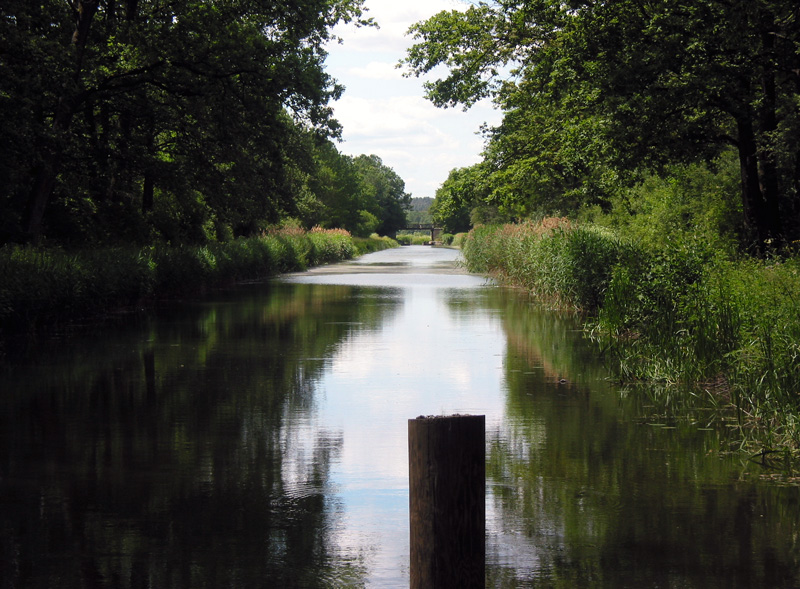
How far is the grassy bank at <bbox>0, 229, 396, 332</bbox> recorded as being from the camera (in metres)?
17.3

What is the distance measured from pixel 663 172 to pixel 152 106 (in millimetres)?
14770

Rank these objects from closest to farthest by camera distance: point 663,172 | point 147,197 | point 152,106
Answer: point 663,172
point 152,106
point 147,197

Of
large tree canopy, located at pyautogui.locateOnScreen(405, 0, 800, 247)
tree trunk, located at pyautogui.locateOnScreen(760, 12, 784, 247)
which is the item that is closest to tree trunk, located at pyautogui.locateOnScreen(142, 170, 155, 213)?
large tree canopy, located at pyautogui.locateOnScreen(405, 0, 800, 247)

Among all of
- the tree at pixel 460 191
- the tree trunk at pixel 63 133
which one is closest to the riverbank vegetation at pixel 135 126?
the tree trunk at pixel 63 133

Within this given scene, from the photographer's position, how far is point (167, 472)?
768 cm

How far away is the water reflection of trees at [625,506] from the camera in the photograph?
531 centimetres

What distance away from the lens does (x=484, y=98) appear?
33688mm

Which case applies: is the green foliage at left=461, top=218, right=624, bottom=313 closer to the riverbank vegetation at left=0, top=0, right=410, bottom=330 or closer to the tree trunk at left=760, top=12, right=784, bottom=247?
the tree trunk at left=760, top=12, right=784, bottom=247

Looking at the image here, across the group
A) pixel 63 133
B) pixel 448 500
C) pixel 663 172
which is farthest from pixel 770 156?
pixel 448 500

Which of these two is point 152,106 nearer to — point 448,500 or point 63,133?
point 63,133

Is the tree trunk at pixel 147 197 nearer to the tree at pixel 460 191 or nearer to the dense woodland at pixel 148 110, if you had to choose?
the dense woodland at pixel 148 110

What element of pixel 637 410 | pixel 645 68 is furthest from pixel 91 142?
pixel 637 410

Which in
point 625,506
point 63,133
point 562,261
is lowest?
point 625,506

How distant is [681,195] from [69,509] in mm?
25951
